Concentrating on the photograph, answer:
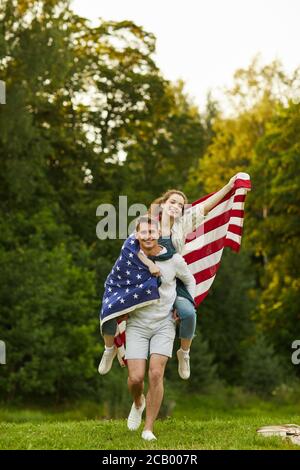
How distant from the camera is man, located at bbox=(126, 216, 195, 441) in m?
8.58

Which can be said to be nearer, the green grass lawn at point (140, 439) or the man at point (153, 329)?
the green grass lawn at point (140, 439)

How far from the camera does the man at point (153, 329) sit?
8.58 metres

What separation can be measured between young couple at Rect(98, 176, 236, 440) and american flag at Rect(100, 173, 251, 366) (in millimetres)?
82

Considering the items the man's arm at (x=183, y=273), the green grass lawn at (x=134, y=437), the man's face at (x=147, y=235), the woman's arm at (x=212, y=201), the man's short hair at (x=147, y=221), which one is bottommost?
the green grass lawn at (x=134, y=437)

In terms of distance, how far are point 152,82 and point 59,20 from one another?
8.49 meters

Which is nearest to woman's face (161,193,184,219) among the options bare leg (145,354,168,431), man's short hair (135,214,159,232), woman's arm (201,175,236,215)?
man's short hair (135,214,159,232)

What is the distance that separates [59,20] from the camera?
2650cm

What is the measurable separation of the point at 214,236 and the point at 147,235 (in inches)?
83.2

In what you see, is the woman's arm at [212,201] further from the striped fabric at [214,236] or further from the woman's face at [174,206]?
the woman's face at [174,206]

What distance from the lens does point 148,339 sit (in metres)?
8.80

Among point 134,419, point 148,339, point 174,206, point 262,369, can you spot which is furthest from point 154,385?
point 262,369

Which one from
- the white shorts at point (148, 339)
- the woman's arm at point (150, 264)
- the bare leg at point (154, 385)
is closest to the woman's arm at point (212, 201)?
the woman's arm at point (150, 264)

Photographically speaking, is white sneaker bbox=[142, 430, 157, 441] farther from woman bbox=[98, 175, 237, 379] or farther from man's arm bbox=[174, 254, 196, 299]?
man's arm bbox=[174, 254, 196, 299]
